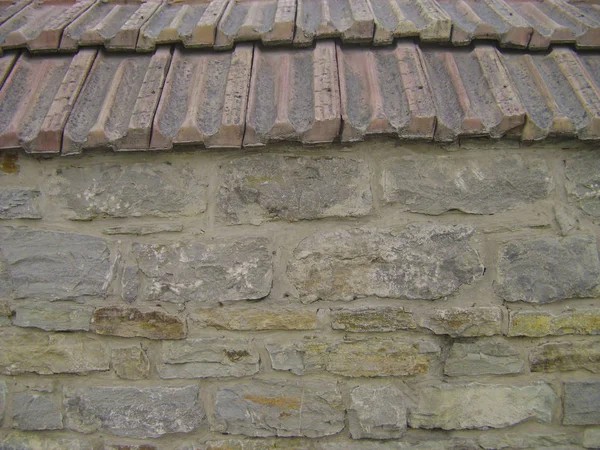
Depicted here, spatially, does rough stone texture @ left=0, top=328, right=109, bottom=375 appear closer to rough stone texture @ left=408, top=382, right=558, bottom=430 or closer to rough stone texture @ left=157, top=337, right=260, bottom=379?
rough stone texture @ left=157, top=337, right=260, bottom=379

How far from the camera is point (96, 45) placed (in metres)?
1.85

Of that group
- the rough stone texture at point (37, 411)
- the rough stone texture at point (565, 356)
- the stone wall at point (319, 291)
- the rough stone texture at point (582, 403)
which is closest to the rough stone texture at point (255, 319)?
the stone wall at point (319, 291)

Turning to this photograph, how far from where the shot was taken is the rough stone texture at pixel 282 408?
5.72 feet

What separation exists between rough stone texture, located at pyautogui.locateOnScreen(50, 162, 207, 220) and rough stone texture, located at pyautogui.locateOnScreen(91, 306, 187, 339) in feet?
1.16

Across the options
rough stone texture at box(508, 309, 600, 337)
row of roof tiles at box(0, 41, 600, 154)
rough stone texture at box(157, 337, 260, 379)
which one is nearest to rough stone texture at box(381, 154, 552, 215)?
row of roof tiles at box(0, 41, 600, 154)

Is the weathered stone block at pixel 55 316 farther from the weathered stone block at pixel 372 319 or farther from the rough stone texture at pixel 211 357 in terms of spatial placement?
the weathered stone block at pixel 372 319

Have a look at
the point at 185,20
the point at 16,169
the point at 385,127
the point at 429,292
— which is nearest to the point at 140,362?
the point at 16,169

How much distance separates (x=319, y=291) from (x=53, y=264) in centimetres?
99

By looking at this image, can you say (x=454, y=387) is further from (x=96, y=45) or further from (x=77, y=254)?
(x=96, y=45)

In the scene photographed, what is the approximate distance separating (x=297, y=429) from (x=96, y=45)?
1.63m

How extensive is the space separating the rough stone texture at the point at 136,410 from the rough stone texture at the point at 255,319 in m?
0.27

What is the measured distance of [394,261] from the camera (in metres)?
1.71

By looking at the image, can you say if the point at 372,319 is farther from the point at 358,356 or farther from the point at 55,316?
the point at 55,316

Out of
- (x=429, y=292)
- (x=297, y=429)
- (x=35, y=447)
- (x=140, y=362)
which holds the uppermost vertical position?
(x=429, y=292)
